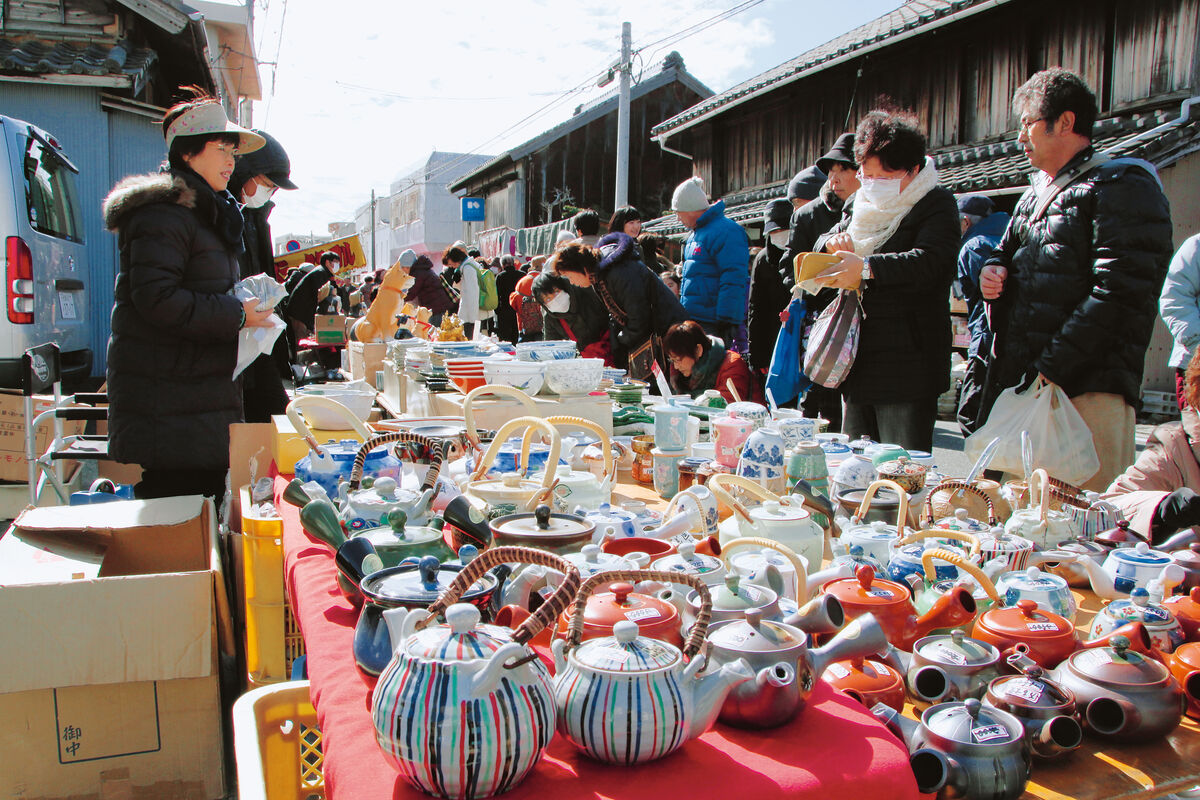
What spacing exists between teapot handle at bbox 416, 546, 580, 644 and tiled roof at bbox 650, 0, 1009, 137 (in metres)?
8.91

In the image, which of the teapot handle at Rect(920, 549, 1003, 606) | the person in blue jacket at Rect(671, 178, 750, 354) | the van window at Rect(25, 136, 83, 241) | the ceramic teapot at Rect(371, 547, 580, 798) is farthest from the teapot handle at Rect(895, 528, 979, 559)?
the van window at Rect(25, 136, 83, 241)

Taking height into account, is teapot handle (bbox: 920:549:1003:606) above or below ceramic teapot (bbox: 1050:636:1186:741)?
above

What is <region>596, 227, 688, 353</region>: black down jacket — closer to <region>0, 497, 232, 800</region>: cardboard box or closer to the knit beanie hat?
the knit beanie hat

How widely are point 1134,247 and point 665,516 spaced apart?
6.33 ft

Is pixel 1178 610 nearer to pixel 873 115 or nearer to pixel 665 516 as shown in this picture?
pixel 665 516

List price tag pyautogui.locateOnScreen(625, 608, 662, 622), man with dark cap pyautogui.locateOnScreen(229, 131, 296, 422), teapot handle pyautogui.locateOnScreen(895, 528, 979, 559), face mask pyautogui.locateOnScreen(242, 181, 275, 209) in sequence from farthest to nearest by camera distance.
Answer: face mask pyautogui.locateOnScreen(242, 181, 275, 209) < man with dark cap pyautogui.locateOnScreen(229, 131, 296, 422) < teapot handle pyautogui.locateOnScreen(895, 528, 979, 559) < price tag pyautogui.locateOnScreen(625, 608, 662, 622)

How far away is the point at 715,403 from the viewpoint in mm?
3545

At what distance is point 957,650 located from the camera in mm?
1260

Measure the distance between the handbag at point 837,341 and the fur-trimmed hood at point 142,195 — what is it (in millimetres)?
2373

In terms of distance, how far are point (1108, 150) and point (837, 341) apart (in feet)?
15.2

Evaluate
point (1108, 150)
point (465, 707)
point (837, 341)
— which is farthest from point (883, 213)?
point (1108, 150)

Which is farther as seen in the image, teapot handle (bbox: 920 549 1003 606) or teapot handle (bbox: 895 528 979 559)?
teapot handle (bbox: 895 528 979 559)

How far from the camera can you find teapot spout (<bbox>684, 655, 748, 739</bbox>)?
944mm

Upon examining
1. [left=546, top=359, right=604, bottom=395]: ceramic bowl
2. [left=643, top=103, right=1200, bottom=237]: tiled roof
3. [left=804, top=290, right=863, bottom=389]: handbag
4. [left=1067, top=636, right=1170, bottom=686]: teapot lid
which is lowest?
[left=1067, top=636, right=1170, bottom=686]: teapot lid
